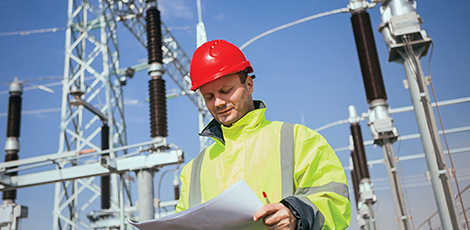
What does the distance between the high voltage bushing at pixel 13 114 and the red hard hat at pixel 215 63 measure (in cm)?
977

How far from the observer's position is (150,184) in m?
7.27

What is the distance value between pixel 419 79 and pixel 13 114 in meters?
9.48

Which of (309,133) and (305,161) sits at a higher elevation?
(309,133)

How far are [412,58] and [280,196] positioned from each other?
482 centimetres

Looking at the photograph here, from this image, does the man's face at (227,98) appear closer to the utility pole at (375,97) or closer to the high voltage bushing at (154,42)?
the high voltage bushing at (154,42)

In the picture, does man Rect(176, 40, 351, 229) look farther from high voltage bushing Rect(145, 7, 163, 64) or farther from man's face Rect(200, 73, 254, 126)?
high voltage bushing Rect(145, 7, 163, 64)

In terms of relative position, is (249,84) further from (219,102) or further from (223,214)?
(223,214)

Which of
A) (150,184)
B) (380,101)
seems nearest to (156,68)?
(150,184)

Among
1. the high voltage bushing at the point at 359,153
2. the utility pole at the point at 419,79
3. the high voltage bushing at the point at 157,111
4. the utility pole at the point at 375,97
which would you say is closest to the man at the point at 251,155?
the utility pole at the point at 419,79

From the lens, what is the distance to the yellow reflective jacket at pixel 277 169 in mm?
1273

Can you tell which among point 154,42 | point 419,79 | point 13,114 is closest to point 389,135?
point 419,79

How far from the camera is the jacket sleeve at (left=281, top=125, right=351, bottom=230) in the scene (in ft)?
3.89

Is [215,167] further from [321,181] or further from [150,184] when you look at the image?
[150,184]

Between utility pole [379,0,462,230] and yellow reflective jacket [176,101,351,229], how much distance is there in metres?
4.17
